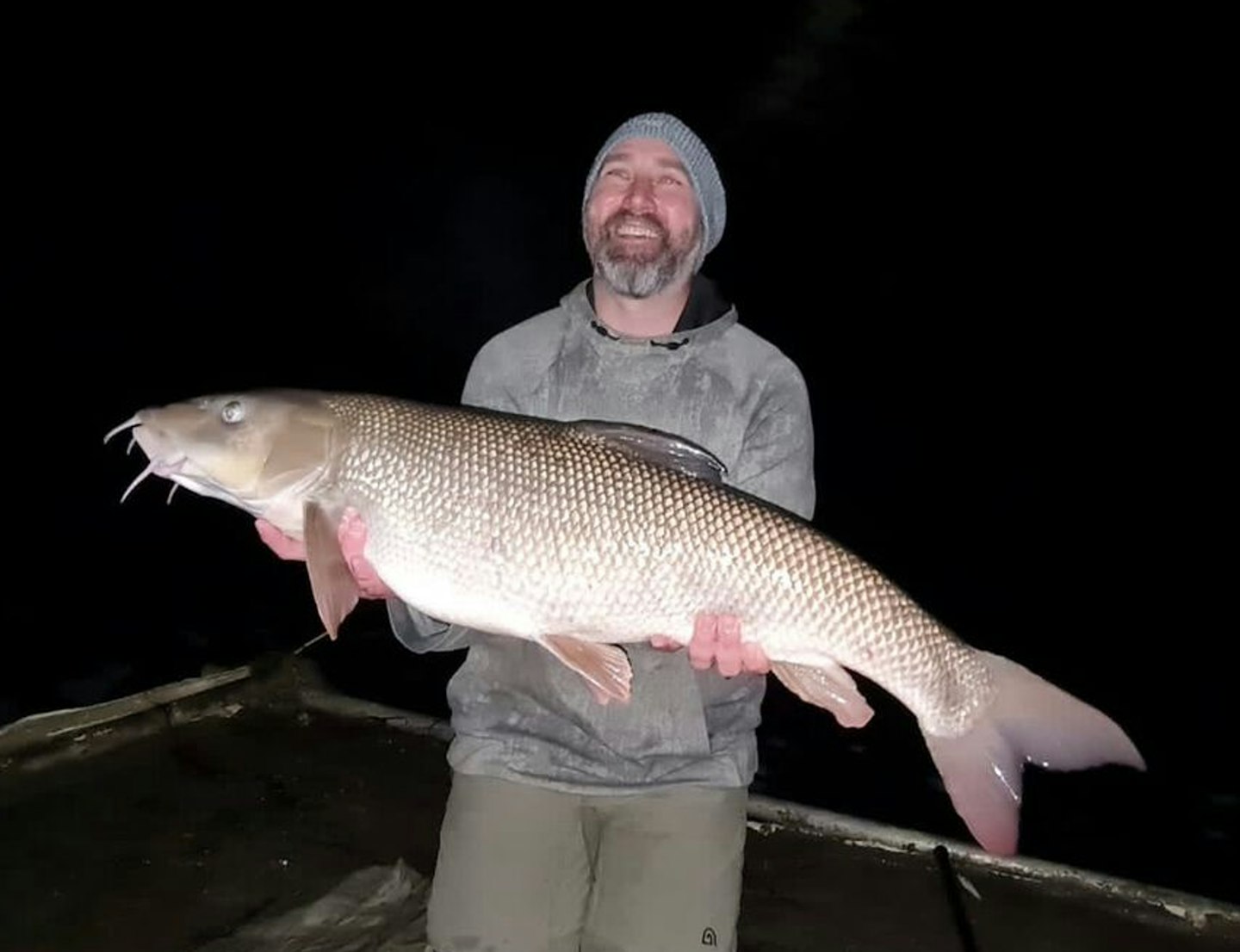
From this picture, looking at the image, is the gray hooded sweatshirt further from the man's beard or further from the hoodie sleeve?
the man's beard

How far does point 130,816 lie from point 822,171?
42328 mm

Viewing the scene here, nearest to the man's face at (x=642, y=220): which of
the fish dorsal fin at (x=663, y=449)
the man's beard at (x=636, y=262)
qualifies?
the man's beard at (x=636, y=262)

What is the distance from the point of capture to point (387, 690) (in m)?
7.45

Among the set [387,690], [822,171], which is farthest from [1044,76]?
[387,690]

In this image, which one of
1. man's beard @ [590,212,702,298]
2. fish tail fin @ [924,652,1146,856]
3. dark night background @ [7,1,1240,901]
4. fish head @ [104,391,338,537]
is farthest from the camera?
dark night background @ [7,1,1240,901]

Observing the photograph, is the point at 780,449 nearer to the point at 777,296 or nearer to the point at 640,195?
the point at 640,195

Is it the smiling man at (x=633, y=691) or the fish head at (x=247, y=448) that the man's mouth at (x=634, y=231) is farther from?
the fish head at (x=247, y=448)

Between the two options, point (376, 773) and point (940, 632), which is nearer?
point (940, 632)

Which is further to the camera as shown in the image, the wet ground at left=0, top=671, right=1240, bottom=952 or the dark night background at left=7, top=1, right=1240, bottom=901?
the dark night background at left=7, top=1, right=1240, bottom=901

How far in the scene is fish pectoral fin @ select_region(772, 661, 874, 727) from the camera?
2.64 m

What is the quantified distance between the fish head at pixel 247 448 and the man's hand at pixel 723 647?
3.12ft

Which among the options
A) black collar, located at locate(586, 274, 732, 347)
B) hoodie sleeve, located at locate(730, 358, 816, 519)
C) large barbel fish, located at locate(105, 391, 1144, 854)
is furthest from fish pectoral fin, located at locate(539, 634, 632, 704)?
black collar, located at locate(586, 274, 732, 347)

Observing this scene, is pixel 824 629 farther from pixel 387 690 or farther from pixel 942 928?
pixel 387 690

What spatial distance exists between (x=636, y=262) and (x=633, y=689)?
1081 mm
